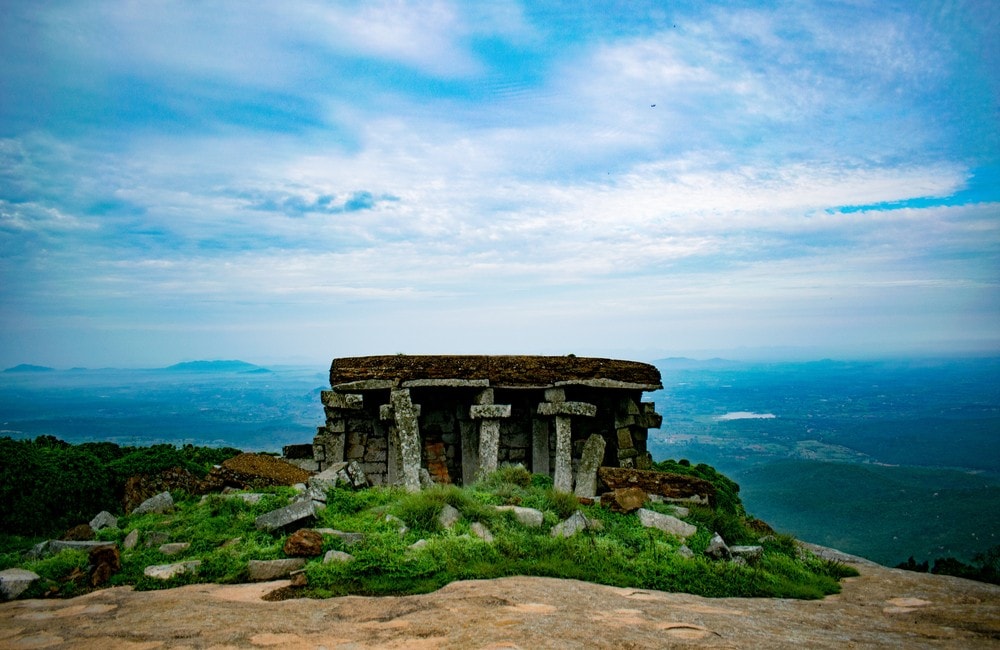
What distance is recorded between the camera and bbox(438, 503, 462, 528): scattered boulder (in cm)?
973

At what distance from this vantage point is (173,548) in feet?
30.7

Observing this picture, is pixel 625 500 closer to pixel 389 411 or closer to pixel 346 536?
pixel 346 536

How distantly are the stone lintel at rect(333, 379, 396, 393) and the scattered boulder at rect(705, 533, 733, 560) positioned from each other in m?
8.41

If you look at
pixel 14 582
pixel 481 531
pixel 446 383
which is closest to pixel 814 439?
pixel 446 383

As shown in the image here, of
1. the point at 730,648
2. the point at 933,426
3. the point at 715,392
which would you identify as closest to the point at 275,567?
the point at 730,648

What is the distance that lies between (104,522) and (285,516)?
4222 millimetres

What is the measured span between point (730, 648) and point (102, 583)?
815 cm

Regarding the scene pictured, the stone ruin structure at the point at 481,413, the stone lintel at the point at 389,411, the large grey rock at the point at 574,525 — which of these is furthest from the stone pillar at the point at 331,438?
the large grey rock at the point at 574,525

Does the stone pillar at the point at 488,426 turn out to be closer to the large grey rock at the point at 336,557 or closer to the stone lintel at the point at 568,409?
the stone lintel at the point at 568,409

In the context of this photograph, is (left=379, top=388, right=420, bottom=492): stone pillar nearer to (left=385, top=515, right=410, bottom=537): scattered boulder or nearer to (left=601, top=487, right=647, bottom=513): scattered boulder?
(left=385, top=515, right=410, bottom=537): scattered boulder

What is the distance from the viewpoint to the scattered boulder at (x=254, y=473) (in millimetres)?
12938

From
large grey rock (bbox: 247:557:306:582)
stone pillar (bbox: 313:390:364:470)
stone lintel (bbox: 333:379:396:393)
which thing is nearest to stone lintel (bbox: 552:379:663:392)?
stone lintel (bbox: 333:379:396:393)

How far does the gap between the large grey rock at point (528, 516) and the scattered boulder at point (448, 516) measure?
0.78 meters

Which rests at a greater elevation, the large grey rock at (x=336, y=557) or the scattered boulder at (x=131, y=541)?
the large grey rock at (x=336, y=557)
